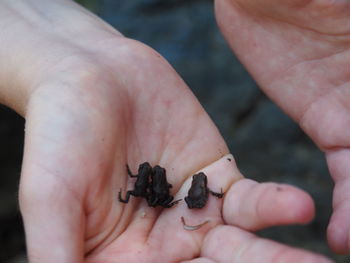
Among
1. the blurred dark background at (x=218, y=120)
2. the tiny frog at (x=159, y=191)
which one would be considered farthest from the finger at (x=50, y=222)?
the blurred dark background at (x=218, y=120)

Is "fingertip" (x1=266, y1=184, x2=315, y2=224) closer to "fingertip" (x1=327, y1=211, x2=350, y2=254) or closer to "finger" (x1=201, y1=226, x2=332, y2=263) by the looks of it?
"finger" (x1=201, y1=226, x2=332, y2=263)

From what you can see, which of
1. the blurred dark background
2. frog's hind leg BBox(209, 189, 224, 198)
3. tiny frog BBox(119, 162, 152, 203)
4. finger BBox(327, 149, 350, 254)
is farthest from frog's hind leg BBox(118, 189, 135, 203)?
the blurred dark background

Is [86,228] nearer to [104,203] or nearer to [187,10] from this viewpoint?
[104,203]

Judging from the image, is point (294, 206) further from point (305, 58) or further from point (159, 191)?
point (305, 58)

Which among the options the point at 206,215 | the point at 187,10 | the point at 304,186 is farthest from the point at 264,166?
the point at 206,215

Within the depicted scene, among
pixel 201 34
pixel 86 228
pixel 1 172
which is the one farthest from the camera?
pixel 201 34

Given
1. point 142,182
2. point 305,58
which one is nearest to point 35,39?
point 142,182
